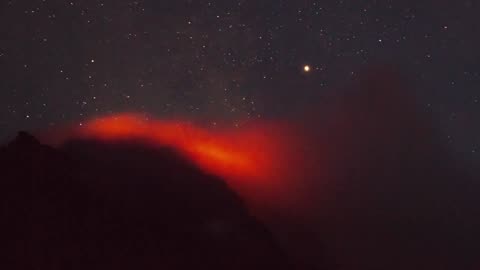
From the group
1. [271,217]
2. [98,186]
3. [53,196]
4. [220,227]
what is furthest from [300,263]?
[53,196]

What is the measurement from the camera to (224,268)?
31609 millimetres

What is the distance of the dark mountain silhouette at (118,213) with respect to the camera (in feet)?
89.5

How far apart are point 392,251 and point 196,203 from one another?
47.2 feet

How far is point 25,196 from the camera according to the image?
2919cm

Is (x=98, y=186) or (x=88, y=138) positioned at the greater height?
(x=88, y=138)

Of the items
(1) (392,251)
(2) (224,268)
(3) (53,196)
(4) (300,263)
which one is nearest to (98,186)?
(3) (53,196)

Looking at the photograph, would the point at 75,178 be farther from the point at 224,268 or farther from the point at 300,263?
the point at 300,263

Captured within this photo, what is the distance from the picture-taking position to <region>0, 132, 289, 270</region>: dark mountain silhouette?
2727 cm

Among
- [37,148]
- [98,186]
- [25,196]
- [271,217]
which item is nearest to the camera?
[25,196]

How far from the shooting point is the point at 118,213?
1241 inches

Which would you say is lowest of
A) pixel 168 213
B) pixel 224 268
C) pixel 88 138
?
pixel 224 268

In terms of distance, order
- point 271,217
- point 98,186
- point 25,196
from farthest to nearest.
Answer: point 271,217 < point 98,186 < point 25,196

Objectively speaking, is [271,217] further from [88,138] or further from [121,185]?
[88,138]

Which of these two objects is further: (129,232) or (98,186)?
(98,186)
